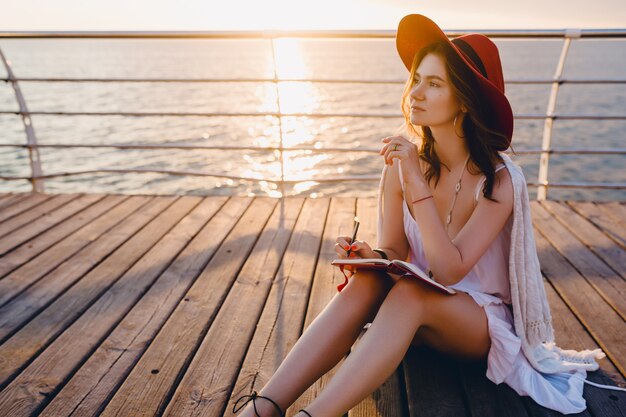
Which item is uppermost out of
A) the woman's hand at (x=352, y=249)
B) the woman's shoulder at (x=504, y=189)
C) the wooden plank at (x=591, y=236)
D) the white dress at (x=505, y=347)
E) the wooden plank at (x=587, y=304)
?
the woman's shoulder at (x=504, y=189)

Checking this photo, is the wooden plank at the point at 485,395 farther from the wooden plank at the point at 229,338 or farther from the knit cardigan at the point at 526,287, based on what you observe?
the wooden plank at the point at 229,338

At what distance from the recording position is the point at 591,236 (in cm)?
292

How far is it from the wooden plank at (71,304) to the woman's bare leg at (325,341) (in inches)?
37.2

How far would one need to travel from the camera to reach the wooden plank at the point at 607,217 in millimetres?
2939

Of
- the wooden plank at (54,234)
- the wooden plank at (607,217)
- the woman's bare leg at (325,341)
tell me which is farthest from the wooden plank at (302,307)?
the wooden plank at (607,217)

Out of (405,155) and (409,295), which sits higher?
(405,155)

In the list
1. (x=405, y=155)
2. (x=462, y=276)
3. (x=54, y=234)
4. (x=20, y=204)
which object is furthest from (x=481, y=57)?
(x=20, y=204)

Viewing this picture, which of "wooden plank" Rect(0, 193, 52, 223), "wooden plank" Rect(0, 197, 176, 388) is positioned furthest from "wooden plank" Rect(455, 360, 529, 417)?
"wooden plank" Rect(0, 193, 52, 223)

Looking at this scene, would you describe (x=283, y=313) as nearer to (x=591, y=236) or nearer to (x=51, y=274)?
(x=51, y=274)

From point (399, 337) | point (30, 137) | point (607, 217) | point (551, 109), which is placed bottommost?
point (607, 217)

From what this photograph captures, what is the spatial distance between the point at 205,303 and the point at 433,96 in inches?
49.0

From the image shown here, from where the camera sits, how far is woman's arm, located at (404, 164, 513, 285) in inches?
62.9

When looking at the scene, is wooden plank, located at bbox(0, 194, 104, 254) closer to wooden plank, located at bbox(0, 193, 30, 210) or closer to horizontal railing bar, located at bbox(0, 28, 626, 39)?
wooden plank, located at bbox(0, 193, 30, 210)

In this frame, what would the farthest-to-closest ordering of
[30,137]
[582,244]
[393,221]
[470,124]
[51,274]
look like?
1. [30,137]
2. [582,244]
3. [51,274]
4. [393,221]
5. [470,124]
